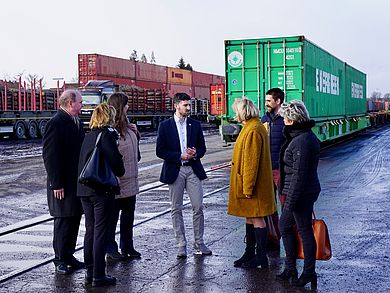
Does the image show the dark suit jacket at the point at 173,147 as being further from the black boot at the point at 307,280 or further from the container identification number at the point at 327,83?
the container identification number at the point at 327,83

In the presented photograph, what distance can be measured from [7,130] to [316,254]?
30.3 metres

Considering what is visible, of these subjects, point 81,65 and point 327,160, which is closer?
point 327,160

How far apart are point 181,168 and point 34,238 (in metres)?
2.48

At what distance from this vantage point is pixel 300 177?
19.4 feet

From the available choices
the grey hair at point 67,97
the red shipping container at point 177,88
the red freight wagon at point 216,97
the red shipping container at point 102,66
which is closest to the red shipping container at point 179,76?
the red shipping container at point 177,88

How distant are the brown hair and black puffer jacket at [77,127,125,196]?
0.61 metres

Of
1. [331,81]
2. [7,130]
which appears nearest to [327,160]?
[331,81]

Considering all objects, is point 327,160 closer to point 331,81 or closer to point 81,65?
point 331,81

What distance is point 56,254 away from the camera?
6773mm

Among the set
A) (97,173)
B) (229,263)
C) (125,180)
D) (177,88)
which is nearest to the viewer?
(97,173)

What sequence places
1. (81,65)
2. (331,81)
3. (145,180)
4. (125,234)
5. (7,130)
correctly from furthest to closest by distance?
(81,65) → (7,130) → (331,81) → (145,180) → (125,234)

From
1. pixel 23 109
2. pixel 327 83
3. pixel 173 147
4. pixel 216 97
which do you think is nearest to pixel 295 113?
pixel 173 147

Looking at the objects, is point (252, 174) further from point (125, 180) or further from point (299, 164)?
point (125, 180)

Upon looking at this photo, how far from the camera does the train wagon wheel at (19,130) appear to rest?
114 feet
